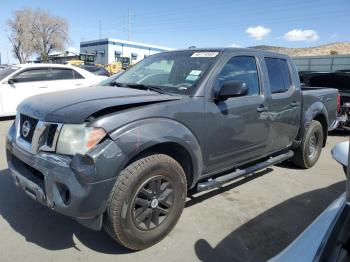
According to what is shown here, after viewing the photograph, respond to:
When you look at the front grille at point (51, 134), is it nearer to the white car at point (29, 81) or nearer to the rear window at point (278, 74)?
the rear window at point (278, 74)

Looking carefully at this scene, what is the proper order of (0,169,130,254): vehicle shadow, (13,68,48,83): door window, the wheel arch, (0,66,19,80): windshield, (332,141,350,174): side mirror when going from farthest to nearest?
(13,68,48,83): door window < (0,66,19,80): windshield < the wheel arch < (0,169,130,254): vehicle shadow < (332,141,350,174): side mirror

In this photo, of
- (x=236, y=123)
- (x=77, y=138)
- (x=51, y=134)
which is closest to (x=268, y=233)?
(x=236, y=123)

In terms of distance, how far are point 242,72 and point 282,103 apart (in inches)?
35.4

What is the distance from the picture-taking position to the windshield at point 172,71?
388 centimetres

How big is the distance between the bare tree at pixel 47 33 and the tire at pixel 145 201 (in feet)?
229

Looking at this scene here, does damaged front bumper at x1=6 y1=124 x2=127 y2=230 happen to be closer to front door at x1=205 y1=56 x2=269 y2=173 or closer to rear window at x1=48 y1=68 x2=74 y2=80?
front door at x1=205 y1=56 x2=269 y2=173

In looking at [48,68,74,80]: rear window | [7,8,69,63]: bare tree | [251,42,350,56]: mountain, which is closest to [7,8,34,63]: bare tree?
[7,8,69,63]: bare tree

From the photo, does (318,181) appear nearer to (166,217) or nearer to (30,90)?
(166,217)

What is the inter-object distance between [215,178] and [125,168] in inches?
55.5

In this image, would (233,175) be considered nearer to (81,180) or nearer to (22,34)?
(81,180)

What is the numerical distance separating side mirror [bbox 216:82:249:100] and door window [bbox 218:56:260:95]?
220 mm

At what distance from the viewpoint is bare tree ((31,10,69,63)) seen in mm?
67812

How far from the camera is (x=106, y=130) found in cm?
290

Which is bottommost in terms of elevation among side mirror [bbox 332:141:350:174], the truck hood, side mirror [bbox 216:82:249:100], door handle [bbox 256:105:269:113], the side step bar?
the side step bar
